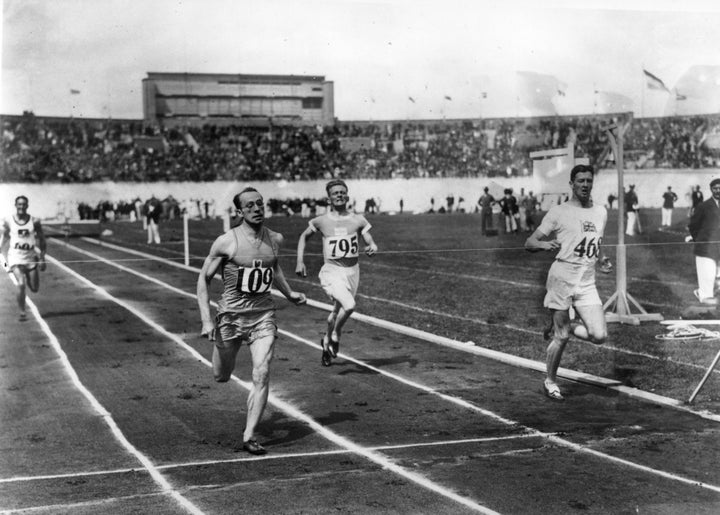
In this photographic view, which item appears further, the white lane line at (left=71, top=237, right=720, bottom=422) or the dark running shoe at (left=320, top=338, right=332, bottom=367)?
the dark running shoe at (left=320, top=338, right=332, bottom=367)

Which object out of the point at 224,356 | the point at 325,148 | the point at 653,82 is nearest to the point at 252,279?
the point at 224,356

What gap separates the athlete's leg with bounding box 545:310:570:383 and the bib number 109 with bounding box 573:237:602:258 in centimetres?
59

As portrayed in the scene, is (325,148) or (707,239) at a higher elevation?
(325,148)

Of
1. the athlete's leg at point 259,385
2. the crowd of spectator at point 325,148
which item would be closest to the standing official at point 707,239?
the crowd of spectator at point 325,148

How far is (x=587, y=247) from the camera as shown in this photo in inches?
318

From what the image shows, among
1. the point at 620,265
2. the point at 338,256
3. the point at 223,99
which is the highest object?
the point at 223,99

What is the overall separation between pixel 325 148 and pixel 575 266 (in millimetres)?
5041

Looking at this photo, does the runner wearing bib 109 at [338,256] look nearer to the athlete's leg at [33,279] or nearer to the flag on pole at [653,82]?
the athlete's leg at [33,279]

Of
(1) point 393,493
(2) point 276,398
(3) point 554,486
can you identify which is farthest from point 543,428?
(2) point 276,398

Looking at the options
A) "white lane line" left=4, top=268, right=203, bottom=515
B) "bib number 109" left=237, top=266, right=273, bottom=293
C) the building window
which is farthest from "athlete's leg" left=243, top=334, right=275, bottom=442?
the building window

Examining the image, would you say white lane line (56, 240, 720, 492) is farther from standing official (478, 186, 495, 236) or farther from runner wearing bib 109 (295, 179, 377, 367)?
standing official (478, 186, 495, 236)

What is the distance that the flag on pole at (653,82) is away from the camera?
12.7 metres

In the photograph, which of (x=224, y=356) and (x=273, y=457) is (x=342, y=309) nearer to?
(x=224, y=356)

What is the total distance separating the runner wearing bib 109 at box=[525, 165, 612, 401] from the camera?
317 inches
